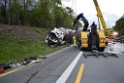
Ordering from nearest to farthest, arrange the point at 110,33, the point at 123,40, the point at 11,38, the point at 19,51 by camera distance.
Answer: the point at 19,51
the point at 11,38
the point at 110,33
the point at 123,40

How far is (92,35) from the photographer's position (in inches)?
1177

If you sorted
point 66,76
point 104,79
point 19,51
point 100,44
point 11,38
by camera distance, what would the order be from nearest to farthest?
point 104,79 < point 66,76 < point 19,51 < point 100,44 < point 11,38

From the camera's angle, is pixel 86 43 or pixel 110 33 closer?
pixel 86 43

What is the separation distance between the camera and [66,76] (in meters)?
11.3

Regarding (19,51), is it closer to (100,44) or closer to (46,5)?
(100,44)

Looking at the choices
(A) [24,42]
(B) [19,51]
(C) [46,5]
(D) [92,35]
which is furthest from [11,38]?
(C) [46,5]

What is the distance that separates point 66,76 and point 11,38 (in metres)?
21.5

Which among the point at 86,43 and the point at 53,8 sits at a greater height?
the point at 53,8

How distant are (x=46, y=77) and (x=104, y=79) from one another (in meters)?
2.11

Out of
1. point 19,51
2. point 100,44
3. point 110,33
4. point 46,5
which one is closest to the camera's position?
point 19,51

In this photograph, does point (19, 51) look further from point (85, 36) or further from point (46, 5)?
point (46, 5)

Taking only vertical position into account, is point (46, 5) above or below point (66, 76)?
above

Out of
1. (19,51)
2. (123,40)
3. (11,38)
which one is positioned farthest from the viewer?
(123,40)

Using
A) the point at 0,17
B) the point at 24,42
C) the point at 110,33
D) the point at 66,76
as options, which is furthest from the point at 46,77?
the point at 0,17
